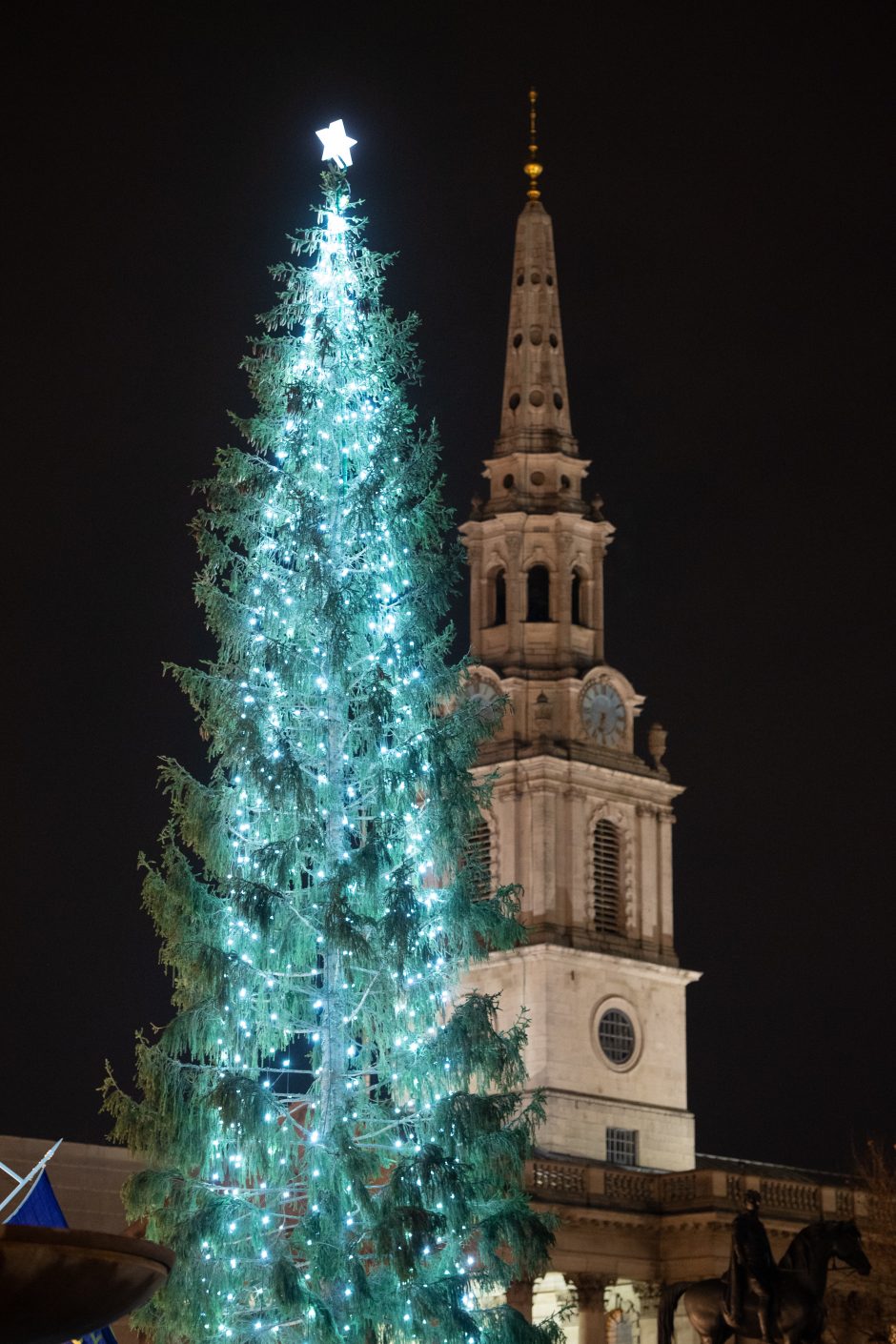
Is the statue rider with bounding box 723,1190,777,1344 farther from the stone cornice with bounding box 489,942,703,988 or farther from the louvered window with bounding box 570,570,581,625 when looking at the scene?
the louvered window with bounding box 570,570,581,625

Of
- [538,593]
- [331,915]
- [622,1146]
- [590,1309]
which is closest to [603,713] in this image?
[538,593]

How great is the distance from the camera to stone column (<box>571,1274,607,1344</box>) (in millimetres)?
61397

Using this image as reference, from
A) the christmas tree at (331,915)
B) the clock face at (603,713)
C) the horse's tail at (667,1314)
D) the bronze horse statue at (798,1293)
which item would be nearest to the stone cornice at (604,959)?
the clock face at (603,713)

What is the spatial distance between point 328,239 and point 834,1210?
42.0m

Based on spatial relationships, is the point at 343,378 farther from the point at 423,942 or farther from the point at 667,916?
the point at 667,916

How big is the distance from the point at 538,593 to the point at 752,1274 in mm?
41578

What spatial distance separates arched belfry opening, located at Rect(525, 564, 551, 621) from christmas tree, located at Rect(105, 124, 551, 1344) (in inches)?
1642

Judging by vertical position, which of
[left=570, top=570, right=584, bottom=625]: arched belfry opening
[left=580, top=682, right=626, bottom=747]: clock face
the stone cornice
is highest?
[left=570, top=570, right=584, bottom=625]: arched belfry opening

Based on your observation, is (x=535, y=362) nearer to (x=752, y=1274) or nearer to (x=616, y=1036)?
(x=616, y=1036)

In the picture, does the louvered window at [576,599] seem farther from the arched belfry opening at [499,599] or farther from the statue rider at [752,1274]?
the statue rider at [752,1274]

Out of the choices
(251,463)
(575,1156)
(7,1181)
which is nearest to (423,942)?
(251,463)

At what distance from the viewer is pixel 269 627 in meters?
31.2

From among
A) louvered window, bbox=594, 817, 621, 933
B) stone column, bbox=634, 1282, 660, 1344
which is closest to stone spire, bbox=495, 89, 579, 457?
louvered window, bbox=594, 817, 621, 933

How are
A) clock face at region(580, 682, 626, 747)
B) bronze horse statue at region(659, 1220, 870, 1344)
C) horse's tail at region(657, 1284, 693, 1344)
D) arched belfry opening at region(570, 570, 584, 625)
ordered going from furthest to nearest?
arched belfry opening at region(570, 570, 584, 625)
clock face at region(580, 682, 626, 747)
horse's tail at region(657, 1284, 693, 1344)
bronze horse statue at region(659, 1220, 870, 1344)
